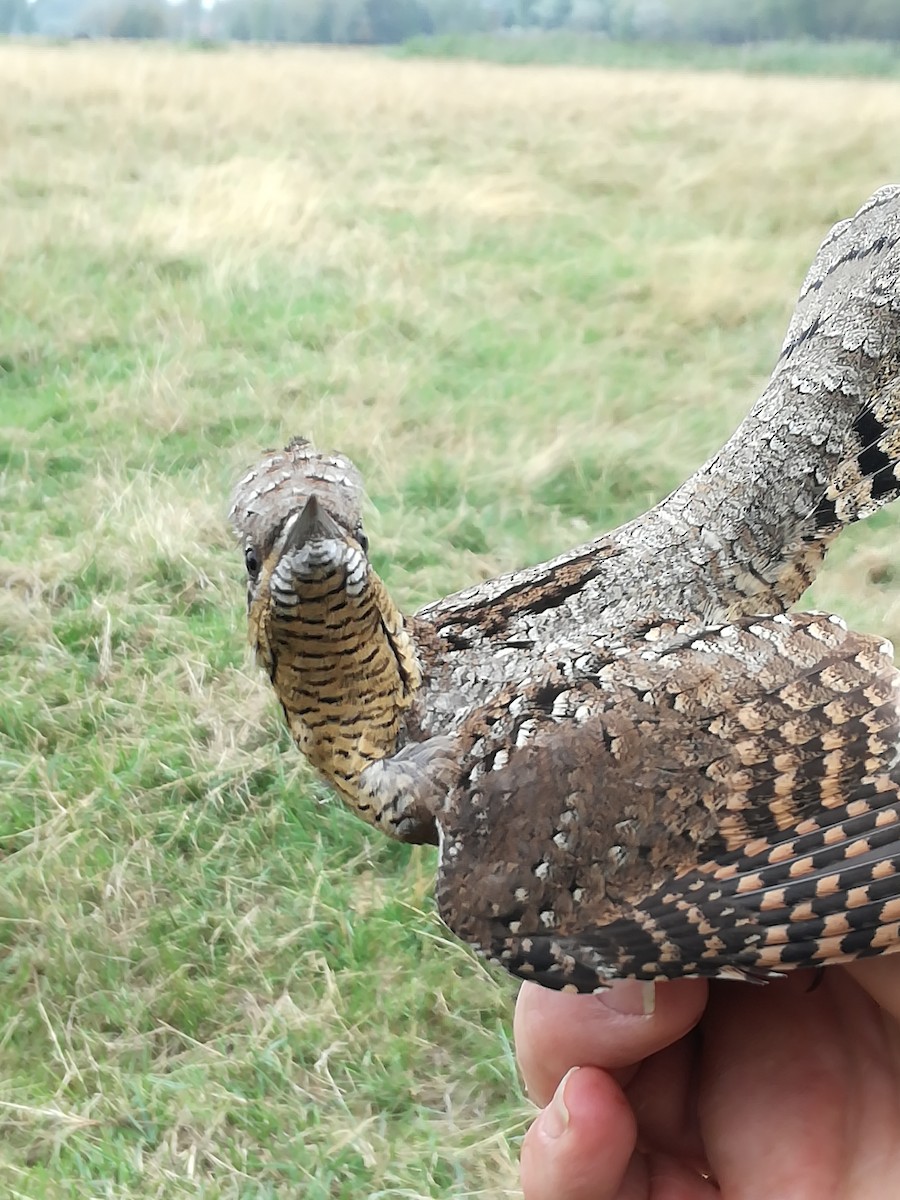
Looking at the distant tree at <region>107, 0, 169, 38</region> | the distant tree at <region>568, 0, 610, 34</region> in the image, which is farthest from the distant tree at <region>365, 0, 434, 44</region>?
the distant tree at <region>107, 0, 169, 38</region>

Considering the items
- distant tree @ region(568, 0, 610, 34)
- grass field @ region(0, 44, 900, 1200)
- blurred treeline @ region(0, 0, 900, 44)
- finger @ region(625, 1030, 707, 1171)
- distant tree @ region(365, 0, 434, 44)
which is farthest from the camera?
distant tree @ region(365, 0, 434, 44)

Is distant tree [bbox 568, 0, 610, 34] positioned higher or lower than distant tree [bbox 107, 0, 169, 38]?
lower

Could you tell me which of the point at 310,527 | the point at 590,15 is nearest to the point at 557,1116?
the point at 310,527

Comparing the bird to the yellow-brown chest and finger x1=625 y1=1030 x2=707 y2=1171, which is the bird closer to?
the yellow-brown chest

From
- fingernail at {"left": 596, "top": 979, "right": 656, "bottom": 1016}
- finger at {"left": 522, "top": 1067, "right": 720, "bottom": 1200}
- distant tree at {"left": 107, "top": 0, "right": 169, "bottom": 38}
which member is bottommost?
finger at {"left": 522, "top": 1067, "right": 720, "bottom": 1200}

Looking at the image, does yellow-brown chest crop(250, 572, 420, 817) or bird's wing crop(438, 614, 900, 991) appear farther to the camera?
yellow-brown chest crop(250, 572, 420, 817)

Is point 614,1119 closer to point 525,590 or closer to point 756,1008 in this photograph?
point 756,1008

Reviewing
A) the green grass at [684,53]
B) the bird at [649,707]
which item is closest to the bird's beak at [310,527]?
the bird at [649,707]
